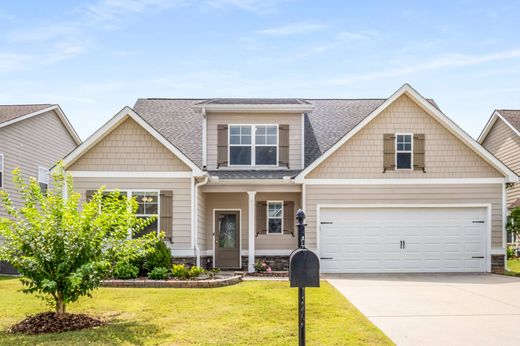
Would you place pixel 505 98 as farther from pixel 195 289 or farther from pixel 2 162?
pixel 2 162

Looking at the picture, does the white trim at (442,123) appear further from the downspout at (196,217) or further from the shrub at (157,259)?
the shrub at (157,259)

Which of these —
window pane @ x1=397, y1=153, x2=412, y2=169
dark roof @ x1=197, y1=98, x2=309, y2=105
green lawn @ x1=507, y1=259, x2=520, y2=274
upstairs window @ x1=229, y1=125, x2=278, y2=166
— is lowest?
green lawn @ x1=507, y1=259, x2=520, y2=274

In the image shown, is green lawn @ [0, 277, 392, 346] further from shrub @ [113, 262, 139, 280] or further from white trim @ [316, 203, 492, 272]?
white trim @ [316, 203, 492, 272]

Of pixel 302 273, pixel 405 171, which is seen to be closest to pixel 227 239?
pixel 405 171

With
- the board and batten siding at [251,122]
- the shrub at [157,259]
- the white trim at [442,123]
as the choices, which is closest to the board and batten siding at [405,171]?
the white trim at [442,123]

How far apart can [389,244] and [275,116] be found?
5.62 meters

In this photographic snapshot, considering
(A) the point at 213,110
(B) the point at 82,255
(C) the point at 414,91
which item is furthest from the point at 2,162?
(C) the point at 414,91

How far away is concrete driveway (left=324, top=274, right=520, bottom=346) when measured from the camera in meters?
8.36

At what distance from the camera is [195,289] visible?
527 inches

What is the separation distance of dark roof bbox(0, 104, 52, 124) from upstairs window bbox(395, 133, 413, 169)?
14.1 metres

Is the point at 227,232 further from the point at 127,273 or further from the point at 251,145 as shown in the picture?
the point at 127,273

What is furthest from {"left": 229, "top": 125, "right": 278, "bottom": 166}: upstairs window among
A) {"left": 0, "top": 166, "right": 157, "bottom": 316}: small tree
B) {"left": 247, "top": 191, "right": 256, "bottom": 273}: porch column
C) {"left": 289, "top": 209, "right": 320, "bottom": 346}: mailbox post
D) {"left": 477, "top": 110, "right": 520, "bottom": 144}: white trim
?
{"left": 289, "top": 209, "right": 320, "bottom": 346}: mailbox post

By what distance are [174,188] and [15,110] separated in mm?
9954

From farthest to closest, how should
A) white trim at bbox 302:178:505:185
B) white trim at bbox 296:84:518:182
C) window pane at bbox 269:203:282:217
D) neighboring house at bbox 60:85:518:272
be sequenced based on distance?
1. window pane at bbox 269:203:282:217
2. white trim at bbox 302:178:505:185
3. white trim at bbox 296:84:518:182
4. neighboring house at bbox 60:85:518:272
